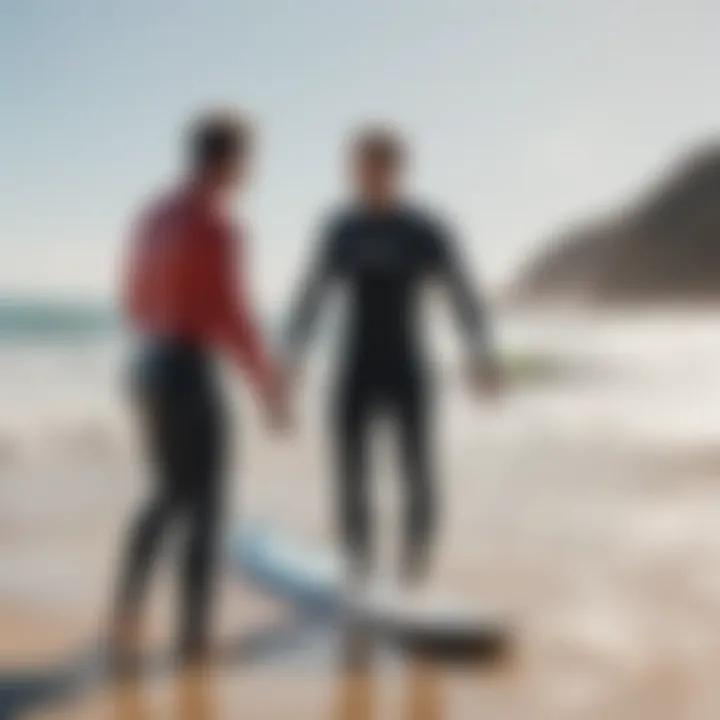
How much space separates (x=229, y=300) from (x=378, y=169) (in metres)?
0.35

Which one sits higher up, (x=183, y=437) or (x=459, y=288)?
(x=459, y=288)

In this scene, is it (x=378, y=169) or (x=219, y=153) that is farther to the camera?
(x=378, y=169)

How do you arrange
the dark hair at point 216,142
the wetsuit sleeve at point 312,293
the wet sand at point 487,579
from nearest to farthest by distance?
the wet sand at point 487,579
the dark hair at point 216,142
the wetsuit sleeve at point 312,293

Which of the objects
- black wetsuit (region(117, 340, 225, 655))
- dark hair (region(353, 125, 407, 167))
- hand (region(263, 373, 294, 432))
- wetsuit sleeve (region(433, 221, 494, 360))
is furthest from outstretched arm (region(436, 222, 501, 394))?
black wetsuit (region(117, 340, 225, 655))

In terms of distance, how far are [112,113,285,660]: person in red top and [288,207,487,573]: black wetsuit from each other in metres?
0.20

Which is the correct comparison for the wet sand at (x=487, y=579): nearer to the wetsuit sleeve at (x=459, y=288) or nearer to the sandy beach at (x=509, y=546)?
the sandy beach at (x=509, y=546)

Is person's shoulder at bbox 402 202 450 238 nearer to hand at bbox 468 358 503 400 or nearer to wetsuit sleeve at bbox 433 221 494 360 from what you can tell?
wetsuit sleeve at bbox 433 221 494 360

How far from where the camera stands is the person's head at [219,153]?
1608mm

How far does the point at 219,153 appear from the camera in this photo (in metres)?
1.61

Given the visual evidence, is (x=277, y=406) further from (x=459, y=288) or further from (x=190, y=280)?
(x=459, y=288)

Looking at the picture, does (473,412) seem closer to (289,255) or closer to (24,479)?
(289,255)

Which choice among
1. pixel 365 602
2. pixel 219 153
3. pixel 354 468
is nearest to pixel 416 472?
pixel 354 468

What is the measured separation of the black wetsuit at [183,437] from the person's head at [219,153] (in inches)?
9.2

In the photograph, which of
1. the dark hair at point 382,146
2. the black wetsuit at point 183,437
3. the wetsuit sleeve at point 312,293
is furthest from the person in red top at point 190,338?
the dark hair at point 382,146
